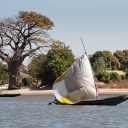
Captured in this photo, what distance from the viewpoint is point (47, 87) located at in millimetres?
79625

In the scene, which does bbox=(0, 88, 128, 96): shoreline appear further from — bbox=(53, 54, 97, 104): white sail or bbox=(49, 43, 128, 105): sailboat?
bbox=(53, 54, 97, 104): white sail

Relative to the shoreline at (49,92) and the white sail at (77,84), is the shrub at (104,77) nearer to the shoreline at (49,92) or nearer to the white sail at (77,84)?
the shoreline at (49,92)

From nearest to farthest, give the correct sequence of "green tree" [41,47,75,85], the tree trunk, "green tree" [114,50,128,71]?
"green tree" [41,47,75,85], the tree trunk, "green tree" [114,50,128,71]

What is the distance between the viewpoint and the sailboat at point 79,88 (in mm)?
39875

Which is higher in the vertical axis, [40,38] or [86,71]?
[40,38]

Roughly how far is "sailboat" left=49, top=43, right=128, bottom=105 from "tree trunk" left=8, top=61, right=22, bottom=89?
35.3 meters

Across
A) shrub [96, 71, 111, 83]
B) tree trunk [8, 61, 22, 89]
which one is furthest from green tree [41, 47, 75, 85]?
shrub [96, 71, 111, 83]

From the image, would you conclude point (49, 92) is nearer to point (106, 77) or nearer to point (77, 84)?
point (106, 77)

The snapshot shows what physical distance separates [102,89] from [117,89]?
290 centimetres

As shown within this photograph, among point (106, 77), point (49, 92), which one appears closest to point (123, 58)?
point (106, 77)

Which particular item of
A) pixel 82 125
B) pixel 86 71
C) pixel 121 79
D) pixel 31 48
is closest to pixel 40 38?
pixel 31 48

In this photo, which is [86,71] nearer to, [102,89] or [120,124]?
[120,124]

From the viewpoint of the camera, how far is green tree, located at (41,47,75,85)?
7450 centimetres

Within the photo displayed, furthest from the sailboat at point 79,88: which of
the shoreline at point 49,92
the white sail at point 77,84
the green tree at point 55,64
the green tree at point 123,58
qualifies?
the green tree at point 123,58
